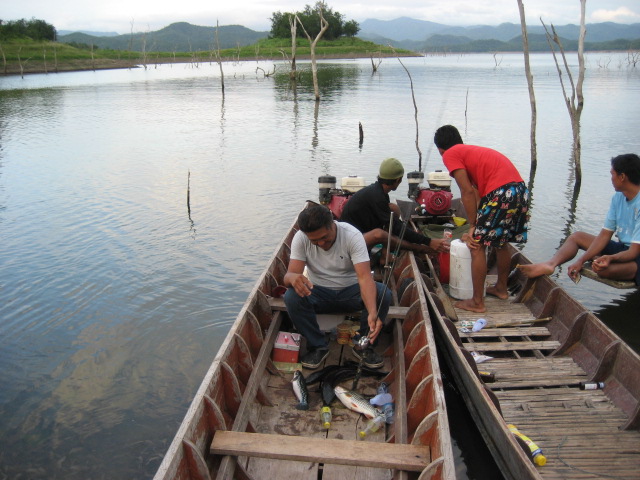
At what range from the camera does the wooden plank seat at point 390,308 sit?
5.31 m

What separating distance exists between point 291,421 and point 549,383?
2513 millimetres

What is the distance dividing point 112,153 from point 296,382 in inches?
633

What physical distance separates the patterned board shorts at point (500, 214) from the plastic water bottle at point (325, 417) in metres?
2.97

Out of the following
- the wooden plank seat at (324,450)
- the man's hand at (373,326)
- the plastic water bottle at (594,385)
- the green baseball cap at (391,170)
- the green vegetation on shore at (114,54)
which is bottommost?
the plastic water bottle at (594,385)

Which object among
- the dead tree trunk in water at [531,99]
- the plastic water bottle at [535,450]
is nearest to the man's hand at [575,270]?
the plastic water bottle at [535,450]

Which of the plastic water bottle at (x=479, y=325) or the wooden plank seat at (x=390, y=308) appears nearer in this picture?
the wooden plank seat at (x=390, y=308)

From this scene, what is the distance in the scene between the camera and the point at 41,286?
846cm

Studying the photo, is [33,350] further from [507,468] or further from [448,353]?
[507,468]

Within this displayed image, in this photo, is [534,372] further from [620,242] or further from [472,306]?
[620,242]

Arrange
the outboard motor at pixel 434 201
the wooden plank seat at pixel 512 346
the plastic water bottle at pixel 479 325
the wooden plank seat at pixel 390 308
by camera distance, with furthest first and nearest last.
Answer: the outboard motor at pixel 434 201 < the plastic water bottle at pixel 479 325 < the wooden plank seat at pixel 512 346 < the wooden plank seat at pixel 390 308

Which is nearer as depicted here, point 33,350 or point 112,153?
point 33,350

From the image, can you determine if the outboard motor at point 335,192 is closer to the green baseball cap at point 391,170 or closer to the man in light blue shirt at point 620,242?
the green baseball cap at point 391,170

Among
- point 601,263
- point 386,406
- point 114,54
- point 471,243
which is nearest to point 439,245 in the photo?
point 471,243

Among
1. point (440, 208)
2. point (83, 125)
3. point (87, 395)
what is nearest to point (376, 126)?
point (83, 125)
